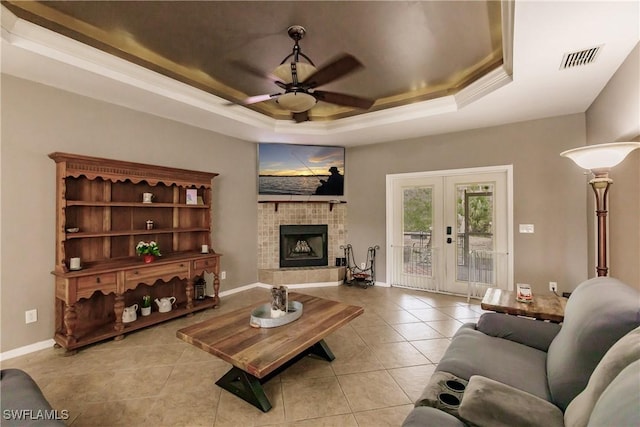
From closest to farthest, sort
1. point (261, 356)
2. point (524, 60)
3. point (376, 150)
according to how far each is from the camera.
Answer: point (261, 356) → point (524, 60) → point (376, 150)

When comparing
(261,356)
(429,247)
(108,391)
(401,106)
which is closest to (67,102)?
(108,391)

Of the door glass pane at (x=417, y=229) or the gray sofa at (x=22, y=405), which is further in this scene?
the door glass pane at (x=417, y=229)

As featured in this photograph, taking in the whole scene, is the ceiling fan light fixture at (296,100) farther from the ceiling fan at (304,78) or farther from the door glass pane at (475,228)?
the door glass pane at (475,228)

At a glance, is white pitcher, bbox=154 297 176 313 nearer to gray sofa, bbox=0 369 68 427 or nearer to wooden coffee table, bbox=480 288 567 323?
gray sofa, bbox=0 369 68 427

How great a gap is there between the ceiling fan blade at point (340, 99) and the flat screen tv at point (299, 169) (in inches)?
94.0

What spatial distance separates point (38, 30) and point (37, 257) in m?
2.05

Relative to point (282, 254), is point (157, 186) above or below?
above

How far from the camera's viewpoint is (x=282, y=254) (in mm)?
5297

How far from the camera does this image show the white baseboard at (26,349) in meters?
2.62

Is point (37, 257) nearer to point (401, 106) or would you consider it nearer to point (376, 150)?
point (401, 106)

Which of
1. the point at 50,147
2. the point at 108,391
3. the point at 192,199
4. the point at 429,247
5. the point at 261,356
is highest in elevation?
the point at 50,147

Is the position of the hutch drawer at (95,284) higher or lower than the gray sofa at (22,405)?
higher

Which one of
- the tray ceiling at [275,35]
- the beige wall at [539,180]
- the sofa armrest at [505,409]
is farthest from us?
the beige wall at [539,180]

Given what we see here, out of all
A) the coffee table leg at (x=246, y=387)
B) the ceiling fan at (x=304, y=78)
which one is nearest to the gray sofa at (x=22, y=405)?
the coffee table leg at (x=246, y=387)
